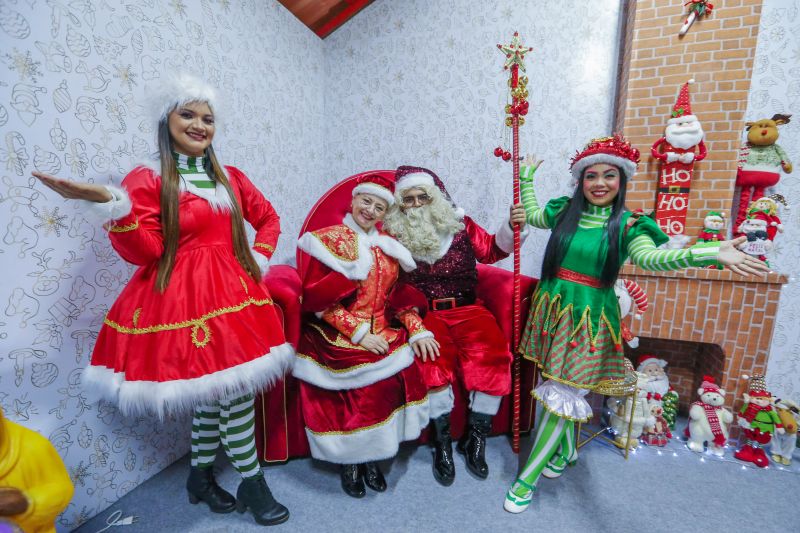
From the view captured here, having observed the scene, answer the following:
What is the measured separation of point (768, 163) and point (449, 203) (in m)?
1.97

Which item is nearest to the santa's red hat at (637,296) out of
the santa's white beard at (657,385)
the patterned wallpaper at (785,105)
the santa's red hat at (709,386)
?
the santa's white beard at (657,385)

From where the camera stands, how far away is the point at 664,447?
7.23 ft

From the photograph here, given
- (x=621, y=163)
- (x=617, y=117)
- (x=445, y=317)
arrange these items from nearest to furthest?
(x=621, y=163) → (x=445, y=317) → (x=617, y=117)

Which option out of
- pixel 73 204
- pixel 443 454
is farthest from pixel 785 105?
pixel 73 204

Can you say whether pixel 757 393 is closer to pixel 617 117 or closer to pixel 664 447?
pixel 664 447

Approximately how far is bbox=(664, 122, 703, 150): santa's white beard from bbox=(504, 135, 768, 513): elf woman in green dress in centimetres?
87

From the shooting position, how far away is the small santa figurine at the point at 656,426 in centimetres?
219

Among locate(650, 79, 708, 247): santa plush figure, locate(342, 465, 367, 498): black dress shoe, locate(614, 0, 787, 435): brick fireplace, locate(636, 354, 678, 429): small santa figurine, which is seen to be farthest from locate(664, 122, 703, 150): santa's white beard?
locate(342, 465, 367, 498): black dress shoe

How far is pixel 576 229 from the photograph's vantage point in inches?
66.6

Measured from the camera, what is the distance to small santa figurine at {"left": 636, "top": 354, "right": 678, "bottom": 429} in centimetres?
228

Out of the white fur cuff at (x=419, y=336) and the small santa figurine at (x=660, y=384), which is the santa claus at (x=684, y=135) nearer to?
the small santa figurine at (x=660, y=384)

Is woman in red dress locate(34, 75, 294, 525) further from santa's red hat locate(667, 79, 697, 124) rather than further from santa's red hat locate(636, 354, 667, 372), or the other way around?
santa's red hat locate(667, 79, 697, 124)

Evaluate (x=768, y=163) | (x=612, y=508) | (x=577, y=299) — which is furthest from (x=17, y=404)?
(x=768, y=163)

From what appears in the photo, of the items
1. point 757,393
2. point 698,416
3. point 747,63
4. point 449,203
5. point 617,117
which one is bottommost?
point 698,416
